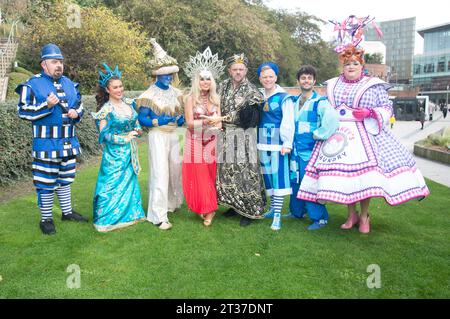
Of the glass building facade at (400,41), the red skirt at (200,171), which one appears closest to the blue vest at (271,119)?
the red skirt at (200,171)

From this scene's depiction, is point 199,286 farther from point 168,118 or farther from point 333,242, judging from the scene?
point 168,118

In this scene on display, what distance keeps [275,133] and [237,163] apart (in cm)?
58

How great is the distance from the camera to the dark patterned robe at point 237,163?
5.14 metres

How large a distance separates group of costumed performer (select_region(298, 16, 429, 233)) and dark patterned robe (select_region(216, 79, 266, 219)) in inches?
25.0

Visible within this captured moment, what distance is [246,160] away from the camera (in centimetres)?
516

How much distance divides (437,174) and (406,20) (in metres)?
135

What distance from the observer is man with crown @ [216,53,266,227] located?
5062 millimetres

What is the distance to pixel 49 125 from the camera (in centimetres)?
475

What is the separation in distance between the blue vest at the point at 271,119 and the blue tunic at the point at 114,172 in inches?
60.3

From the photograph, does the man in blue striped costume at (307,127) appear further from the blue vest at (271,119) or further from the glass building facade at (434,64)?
the glass building facade at (434,64)

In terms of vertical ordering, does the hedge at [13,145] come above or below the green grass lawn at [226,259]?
above

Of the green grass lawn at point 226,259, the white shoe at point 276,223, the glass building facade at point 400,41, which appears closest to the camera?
the green grass lawn at point 226,259
